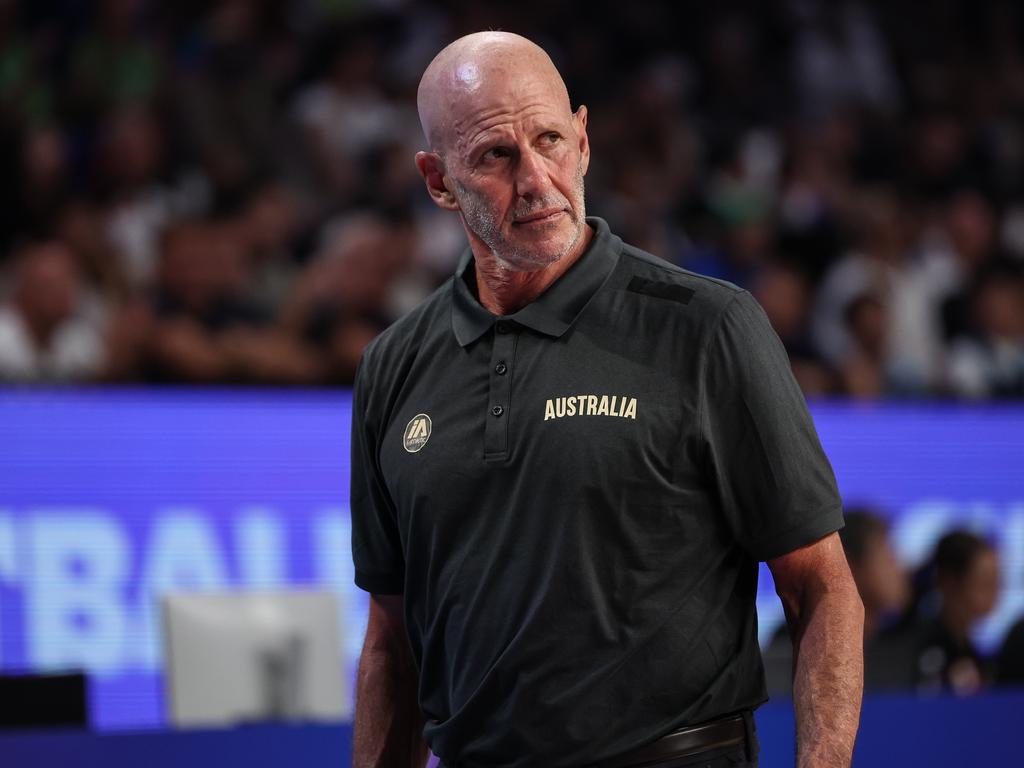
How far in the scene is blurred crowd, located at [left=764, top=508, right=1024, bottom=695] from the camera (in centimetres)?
451

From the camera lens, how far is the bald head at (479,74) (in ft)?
6.31

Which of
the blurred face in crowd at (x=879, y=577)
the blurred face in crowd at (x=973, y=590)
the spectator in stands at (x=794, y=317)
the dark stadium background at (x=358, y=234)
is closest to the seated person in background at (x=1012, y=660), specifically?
the blurred face in crowd at (x=973, y=590)

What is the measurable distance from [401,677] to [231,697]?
5.78 feet

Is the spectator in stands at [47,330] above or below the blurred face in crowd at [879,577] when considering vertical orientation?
above

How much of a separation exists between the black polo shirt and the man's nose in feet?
0.45

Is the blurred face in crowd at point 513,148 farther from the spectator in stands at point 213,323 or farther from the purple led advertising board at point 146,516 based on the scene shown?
the spectator in stands at point 213,323

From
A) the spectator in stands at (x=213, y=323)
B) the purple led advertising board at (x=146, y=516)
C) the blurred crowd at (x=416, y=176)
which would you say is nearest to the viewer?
the purple led advertising board at (x=146, y=516)

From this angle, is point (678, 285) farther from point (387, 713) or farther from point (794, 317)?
point (794, 317)

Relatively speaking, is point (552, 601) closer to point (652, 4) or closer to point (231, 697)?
point (231, 697)

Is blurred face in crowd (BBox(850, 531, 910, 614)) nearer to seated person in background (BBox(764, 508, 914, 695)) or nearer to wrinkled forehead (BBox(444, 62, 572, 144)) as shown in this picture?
seated person in background (BBox(764, 508, 914, 695))

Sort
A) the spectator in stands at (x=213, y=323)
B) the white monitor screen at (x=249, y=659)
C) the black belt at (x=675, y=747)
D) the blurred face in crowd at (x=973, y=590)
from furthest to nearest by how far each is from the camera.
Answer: the spectator in stands at (x=213, y=323), the blurred face in crowd at (x=973, y=590), the white monitor screen at (x=249, y=659), the black belt at (x=675, y=747)

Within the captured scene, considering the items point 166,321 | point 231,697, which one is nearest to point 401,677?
point 231,697

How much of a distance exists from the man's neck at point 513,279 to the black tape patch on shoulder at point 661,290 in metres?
0.10

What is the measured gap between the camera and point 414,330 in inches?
81.7
